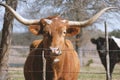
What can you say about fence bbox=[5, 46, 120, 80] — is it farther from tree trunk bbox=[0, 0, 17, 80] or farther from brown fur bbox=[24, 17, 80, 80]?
tree trunk bbox=[0, 0, 17, 80]

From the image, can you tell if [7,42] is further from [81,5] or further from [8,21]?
[81,5]

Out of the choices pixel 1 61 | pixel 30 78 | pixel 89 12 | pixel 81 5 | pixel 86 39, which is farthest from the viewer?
pixel 86 39

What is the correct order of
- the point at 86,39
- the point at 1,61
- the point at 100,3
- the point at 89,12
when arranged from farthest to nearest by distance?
the point at 86,39 < the point at 89,12 < the point at 100,3 < the point at 1,61

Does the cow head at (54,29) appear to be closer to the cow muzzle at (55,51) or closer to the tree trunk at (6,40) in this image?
the cow muzzle at (55,51)

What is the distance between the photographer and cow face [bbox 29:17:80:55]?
7.33 metres

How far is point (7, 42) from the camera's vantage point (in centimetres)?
1448

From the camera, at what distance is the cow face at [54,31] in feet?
24.0

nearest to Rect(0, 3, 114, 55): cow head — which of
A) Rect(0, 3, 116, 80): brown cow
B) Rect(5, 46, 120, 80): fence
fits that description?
Rect(0, 3, 116, 80): brown cow

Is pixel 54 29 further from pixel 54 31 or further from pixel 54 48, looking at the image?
pixel 54 48

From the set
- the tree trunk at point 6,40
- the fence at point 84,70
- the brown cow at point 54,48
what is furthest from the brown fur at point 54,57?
the tree trunk at point 6,40

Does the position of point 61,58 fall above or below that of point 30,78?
above

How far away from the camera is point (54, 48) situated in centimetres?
722

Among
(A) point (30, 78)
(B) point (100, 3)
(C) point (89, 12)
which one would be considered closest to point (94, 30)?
(C) point (89, 12)

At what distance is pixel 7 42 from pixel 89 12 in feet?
30.8
